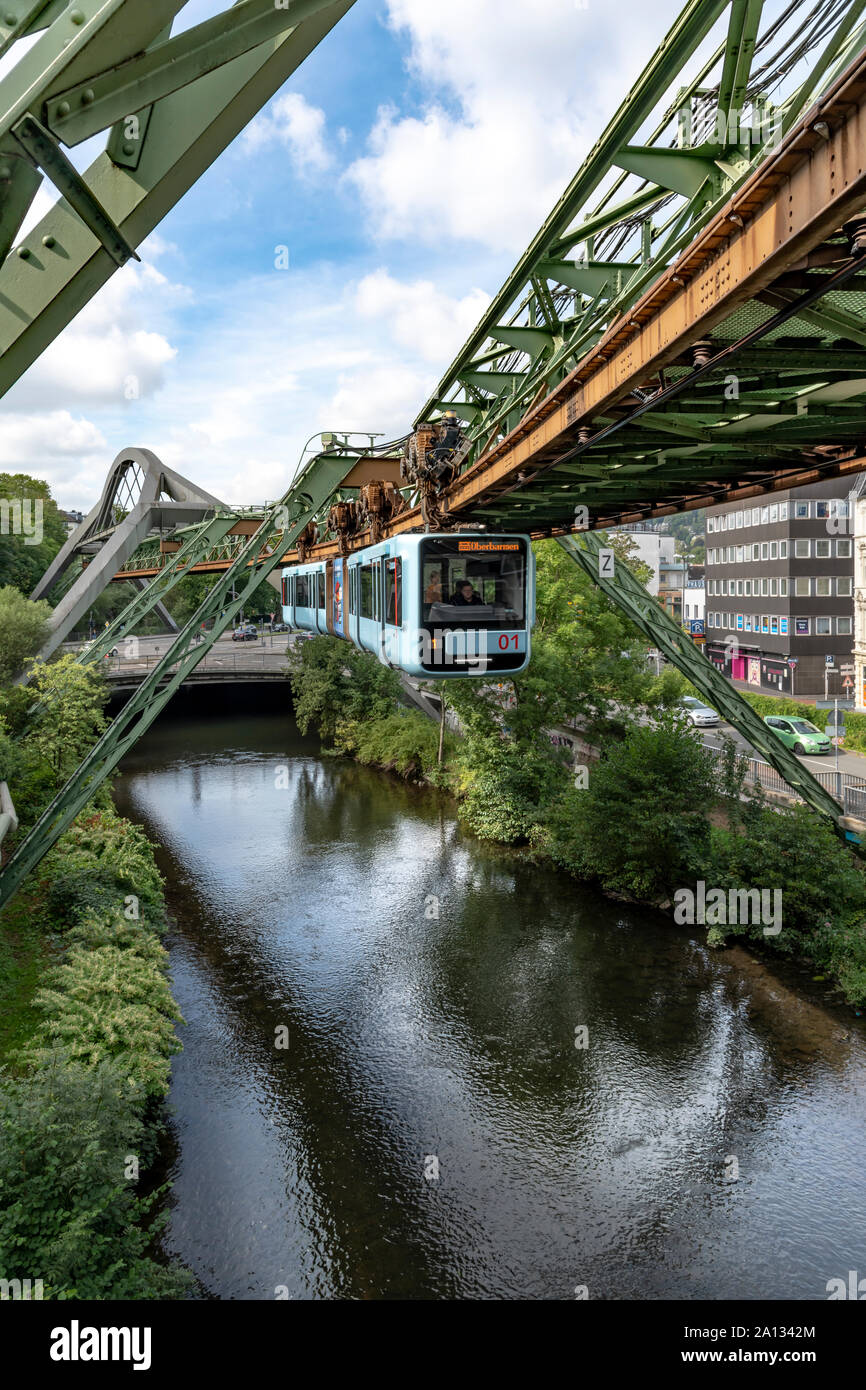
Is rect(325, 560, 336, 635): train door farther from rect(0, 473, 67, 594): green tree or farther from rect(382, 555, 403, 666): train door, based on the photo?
rect(0, 473, 67, 594): green tree

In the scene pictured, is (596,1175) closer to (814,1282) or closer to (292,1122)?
(814,1282)

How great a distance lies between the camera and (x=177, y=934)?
18.8 metres

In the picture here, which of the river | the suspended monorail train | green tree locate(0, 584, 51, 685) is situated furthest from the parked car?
green tree locate(0, 584, 51, 685)

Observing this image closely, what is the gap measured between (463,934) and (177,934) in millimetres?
6231

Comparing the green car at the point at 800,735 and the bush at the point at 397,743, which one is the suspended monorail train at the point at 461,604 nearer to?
the bush at the point at 397,743

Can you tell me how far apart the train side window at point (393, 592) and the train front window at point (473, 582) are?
712mm

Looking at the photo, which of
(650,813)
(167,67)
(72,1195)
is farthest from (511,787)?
(167,67)

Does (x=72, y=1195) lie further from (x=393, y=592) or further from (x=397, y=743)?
(x=397, y=743)

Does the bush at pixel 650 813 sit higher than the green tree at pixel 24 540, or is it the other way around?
the green tree at pixel 24 540

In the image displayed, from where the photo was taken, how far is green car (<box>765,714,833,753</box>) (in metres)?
30.5

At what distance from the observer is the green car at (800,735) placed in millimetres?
30453

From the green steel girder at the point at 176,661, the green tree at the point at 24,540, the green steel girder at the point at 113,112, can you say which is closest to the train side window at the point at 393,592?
the green steel girder at the point at 176,661

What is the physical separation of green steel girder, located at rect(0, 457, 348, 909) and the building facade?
103ft
